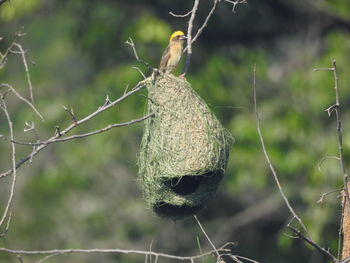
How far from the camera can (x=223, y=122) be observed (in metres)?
10.2

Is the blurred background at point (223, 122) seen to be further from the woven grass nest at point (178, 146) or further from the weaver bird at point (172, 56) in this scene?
the woven grass nest at point (178, 146)

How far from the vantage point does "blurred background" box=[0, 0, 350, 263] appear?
926 centimetres

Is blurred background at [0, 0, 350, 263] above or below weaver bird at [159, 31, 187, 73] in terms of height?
below

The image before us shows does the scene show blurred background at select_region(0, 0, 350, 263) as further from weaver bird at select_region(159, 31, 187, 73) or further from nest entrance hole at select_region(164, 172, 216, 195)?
nest entrance hole at select_region(164, 172, 216, 195)

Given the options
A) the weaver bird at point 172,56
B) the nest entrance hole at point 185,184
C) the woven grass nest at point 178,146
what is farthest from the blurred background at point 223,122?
the woven grass nest at point 178,146

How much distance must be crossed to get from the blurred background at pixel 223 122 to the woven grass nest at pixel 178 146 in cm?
367

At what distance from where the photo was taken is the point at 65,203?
40.4 feet

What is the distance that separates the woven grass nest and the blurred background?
3668 mm

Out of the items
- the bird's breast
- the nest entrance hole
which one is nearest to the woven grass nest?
the nest entrance hole

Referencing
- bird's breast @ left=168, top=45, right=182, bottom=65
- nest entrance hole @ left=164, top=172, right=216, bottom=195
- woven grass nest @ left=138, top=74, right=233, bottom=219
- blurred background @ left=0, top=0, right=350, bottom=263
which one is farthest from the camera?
blurred background @ left=0, top=0, right=350, bottom=263

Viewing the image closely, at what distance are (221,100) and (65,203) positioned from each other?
378cm

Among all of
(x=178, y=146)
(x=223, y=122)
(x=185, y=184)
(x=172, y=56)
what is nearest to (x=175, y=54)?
(x=172, y=56)

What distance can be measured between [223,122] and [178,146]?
5.47m

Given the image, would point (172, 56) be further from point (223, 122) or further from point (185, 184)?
point (223, 122)
